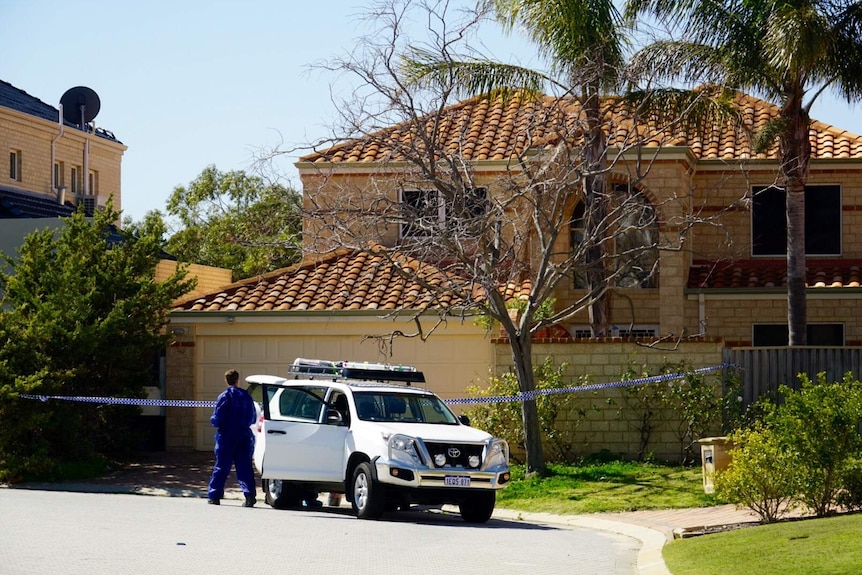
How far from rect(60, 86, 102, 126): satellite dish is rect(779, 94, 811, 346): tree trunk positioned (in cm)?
2533

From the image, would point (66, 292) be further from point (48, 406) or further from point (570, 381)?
point (570, 381)

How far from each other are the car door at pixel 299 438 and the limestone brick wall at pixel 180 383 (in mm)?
8340

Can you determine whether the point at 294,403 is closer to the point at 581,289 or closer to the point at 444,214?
the point at 444,214

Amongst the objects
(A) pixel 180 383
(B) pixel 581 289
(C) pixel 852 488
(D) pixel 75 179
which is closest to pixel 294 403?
(C) pixel 852 488

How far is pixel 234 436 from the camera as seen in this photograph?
16.8 meters

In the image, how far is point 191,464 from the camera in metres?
23.0

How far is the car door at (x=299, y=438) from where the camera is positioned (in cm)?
1611

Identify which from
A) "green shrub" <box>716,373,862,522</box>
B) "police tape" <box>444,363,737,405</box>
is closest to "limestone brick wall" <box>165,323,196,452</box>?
"police tape" <box>444,363,737,405</box>

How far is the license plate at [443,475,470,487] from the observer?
1519 centimetres

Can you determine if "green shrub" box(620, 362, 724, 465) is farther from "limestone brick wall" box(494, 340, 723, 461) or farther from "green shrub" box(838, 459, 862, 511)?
"green shrub" box(838, 459, 862, 511)

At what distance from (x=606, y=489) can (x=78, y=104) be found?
93.6 ft

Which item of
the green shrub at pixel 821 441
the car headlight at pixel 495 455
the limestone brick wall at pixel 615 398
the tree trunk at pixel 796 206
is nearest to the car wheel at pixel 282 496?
the car headlight at pixel 495 455

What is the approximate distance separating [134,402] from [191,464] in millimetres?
1714

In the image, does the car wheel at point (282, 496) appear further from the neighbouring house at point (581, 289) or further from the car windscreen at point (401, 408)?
the neighbouring house at point (581, 289)
